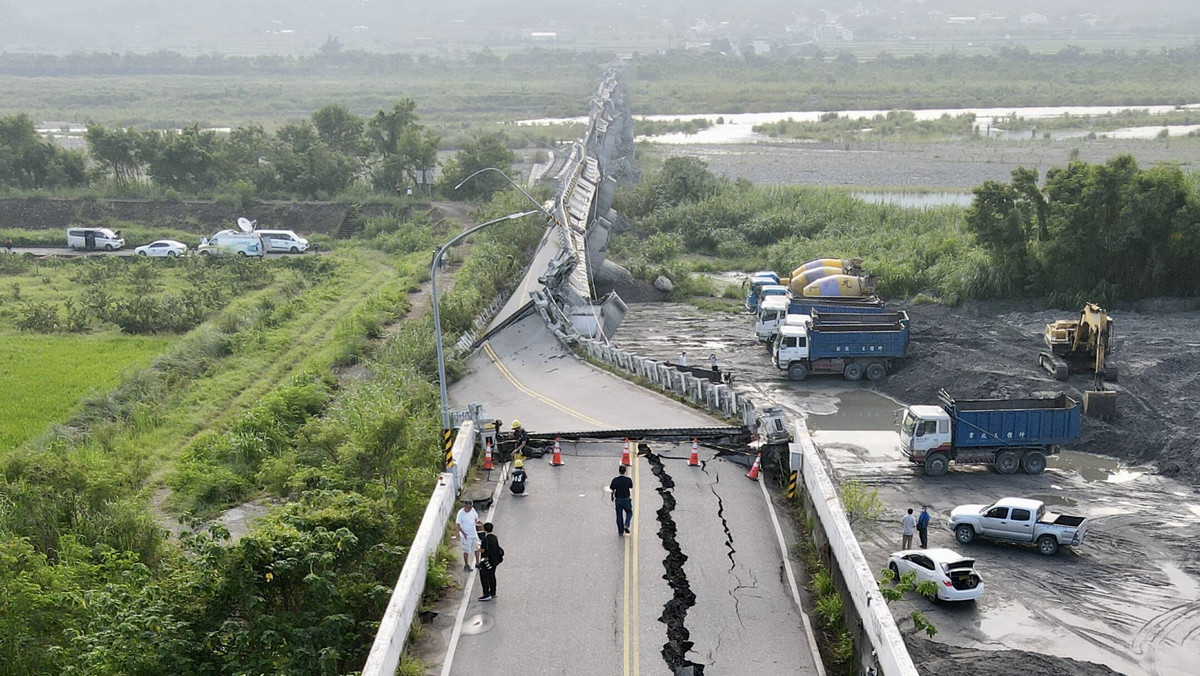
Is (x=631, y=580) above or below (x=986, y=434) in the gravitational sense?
above

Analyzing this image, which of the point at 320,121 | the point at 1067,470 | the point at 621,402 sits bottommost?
the point at 1067,470

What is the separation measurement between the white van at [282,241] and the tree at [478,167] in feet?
47.5

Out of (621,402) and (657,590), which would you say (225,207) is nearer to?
(621,402)

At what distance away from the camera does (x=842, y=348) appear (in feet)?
136

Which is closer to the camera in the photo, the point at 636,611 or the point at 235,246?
the point at 636,611

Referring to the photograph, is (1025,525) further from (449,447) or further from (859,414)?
(449,447)

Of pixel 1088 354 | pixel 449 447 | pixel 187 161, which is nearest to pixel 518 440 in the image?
pixel 449 447

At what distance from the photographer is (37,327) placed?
4650 cm

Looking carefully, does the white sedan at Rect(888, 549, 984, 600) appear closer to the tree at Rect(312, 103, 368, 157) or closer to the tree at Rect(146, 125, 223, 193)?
the tree at Rect(146, 125, 223, 193)

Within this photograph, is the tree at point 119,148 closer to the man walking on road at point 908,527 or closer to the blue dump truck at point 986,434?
the blue dump truck at point 986,434

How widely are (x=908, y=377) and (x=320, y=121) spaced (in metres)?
56.2

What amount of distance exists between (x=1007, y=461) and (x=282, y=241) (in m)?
44.7


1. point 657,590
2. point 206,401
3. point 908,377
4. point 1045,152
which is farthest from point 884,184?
point 657,590

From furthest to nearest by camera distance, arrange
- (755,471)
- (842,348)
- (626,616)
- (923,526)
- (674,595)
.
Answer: (842,348), (923,526), (755,471), (674,595), (626,616)
